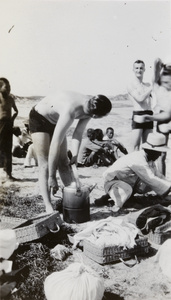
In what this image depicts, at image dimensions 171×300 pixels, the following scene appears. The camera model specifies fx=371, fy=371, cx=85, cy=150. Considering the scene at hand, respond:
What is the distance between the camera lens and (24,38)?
11.7ft

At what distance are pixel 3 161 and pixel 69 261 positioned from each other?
123cm

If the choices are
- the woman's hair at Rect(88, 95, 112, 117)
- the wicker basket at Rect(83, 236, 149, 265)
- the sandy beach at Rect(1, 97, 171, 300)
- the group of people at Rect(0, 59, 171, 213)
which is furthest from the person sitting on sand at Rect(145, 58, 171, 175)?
the wicker basket at Rect(83, 236, 149, 265)

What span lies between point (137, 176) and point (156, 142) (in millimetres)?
458

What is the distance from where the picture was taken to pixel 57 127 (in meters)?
3.62

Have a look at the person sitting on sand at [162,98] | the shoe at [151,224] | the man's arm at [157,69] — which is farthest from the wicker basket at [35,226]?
the man's arm at [157,69]

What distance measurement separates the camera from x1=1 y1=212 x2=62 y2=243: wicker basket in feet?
11.0

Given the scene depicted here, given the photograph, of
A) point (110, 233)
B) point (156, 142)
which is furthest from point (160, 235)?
point (156, 142)

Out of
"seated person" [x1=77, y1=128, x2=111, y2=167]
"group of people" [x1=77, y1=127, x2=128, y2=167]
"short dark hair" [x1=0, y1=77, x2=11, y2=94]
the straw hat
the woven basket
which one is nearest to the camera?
the woven basket

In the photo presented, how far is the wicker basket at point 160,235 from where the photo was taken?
3.55 meters

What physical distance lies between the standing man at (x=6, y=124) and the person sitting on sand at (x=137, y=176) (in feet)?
3.60

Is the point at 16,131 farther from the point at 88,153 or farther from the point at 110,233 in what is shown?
the point at 110,233

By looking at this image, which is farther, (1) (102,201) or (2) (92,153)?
(2) (92,153)

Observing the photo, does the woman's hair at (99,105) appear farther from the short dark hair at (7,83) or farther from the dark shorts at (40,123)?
the short dark hair at (7,83)

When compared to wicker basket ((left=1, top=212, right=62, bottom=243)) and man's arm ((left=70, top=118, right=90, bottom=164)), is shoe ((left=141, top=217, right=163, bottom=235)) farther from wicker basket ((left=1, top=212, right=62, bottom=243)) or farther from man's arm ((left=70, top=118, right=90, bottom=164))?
man's arm ((left=70, top=118, right=90, bottom=164))
